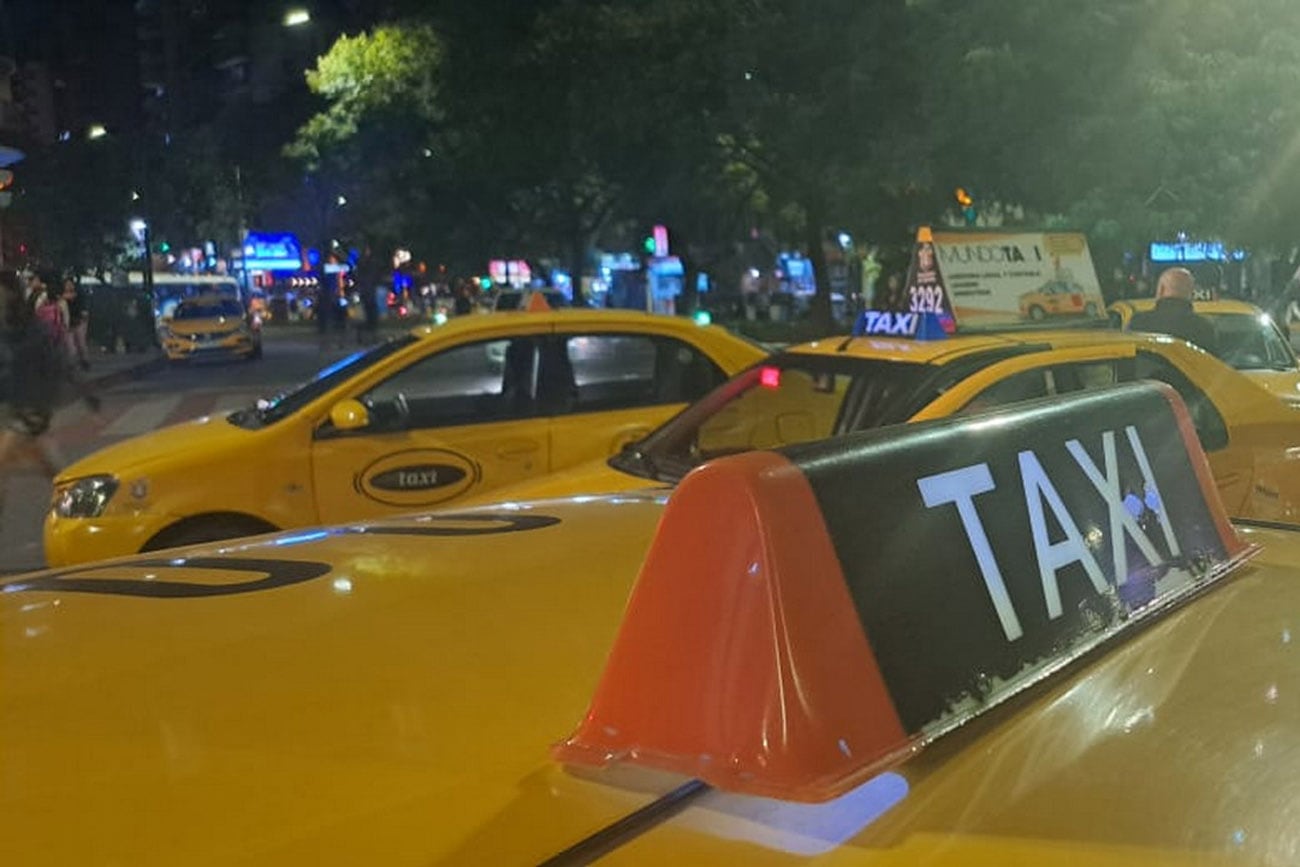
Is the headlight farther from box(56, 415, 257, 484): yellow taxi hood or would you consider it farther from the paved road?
the paved road

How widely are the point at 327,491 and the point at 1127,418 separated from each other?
16.7 ft

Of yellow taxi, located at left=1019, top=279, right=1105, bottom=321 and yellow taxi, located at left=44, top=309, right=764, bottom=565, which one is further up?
yellow taxi, located at left=1019, top=279, right=1105, bottom=321

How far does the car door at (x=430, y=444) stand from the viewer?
22.3ft

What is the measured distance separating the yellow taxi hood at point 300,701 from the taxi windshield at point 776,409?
314 centimetres

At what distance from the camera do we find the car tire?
655 centimetres

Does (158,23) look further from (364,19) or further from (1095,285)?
(1095,285)

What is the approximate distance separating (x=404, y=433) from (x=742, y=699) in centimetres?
561

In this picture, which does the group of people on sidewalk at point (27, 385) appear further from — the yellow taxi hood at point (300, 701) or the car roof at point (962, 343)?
the yellow taxi hood at point (300, 701)

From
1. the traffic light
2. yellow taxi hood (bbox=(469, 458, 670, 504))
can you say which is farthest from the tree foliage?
yellow taxi hood (bbox=(469, 458, 670, 504))

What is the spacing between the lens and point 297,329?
53.9 metres

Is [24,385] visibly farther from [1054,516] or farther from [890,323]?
[1054,516]

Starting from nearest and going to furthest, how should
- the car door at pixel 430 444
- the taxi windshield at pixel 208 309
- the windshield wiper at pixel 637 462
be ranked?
the windshield wiper at pixel 637 462 < the car door at pixel 430 444 < the taxi windshield at pixel 208 309

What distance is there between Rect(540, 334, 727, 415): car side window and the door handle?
238mm

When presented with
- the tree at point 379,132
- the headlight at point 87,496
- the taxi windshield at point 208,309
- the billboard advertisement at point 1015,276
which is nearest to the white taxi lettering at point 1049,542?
the billboard advertisement at point 1015,276
